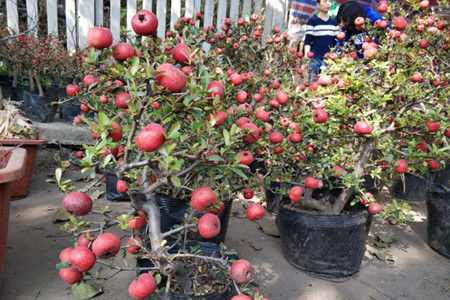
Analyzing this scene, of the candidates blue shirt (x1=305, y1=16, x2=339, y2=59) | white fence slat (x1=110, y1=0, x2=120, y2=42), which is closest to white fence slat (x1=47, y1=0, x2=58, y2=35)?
white fence slat (x1=110, y1=0, x2=120, y2=42)

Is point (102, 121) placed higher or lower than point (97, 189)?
higher

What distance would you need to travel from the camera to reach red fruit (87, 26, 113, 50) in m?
1.09

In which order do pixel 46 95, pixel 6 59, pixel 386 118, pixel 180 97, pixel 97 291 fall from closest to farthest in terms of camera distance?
pixel 180 97 < pixel 97 291 < pixel 386 118 < pixel 6 59 < pixel 46 95

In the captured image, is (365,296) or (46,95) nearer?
(365,296)

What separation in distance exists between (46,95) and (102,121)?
4.44 m

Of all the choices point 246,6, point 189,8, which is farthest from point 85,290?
point 246,6

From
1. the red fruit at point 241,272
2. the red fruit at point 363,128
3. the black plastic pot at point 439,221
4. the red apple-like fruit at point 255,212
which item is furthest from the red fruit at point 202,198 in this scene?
the black plastic pot at point 439,221

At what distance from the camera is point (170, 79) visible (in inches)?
42.7

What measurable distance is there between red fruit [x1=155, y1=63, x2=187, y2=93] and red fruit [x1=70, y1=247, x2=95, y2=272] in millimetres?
658

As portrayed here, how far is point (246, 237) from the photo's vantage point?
2973 millimetres

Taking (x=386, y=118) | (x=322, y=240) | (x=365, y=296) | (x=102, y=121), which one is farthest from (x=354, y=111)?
(x=102, y=121)

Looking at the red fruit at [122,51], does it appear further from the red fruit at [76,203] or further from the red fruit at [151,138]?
the red fruit at [76,203]

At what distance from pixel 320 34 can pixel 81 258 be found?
465 centimetres

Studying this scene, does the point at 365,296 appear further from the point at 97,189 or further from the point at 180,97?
the point at 97,189
